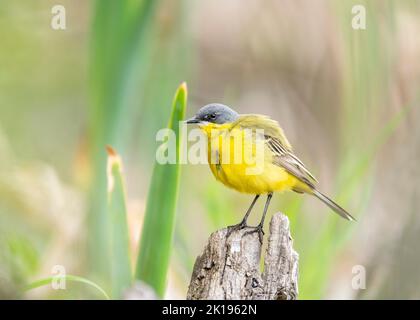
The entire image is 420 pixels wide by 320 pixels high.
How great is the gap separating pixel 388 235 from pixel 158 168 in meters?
1.09

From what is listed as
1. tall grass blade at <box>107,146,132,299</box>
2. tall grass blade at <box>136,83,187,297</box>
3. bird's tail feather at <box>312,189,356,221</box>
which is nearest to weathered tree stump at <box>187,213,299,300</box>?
tall grass blade at <box>136,83,187,297</box>

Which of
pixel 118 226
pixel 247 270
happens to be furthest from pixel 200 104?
pixel 247 270

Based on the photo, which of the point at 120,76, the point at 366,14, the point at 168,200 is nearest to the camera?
the point at 168,200

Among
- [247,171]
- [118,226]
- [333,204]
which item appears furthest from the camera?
[333,204]

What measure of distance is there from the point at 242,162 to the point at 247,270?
458 mm

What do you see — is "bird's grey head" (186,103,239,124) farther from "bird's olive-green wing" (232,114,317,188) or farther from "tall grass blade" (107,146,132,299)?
"tall grass blade" (107,146,132,299)

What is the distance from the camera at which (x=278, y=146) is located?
2.29 meters

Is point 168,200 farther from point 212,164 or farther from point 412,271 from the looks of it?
point 412,271

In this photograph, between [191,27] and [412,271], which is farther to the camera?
[191,27]

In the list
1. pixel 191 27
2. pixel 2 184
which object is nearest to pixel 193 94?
pixel 191 27

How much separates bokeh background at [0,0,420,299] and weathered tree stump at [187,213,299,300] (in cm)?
52

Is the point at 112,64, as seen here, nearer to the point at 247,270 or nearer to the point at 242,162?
the point at 242,162

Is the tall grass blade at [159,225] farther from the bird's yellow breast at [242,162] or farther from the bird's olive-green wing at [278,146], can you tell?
the bird's olive-green wing at [278,146]
